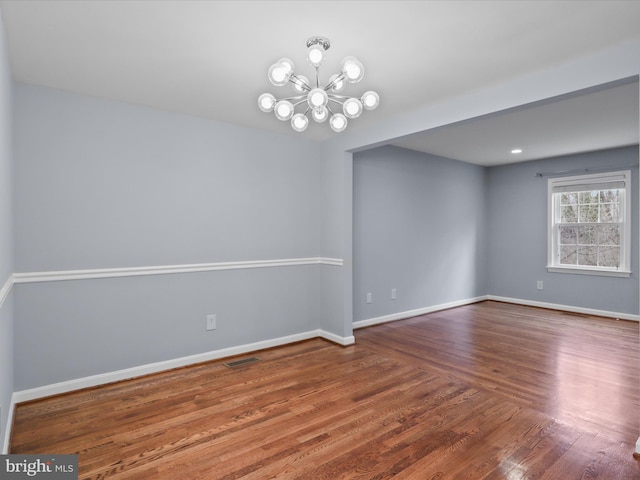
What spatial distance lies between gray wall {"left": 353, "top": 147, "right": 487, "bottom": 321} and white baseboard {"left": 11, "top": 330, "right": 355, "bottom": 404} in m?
0.71

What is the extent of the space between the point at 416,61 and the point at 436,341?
117 inches

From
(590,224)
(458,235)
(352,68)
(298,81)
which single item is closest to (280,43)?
(298,81)

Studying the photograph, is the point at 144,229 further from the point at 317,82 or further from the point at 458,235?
the point at 458,235

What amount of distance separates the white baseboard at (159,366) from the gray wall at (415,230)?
709mm

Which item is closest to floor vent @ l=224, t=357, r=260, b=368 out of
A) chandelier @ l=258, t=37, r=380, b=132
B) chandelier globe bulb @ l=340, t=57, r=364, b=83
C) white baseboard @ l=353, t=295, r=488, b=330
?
white baseboard @ l=353, t=295, r=488, b=330

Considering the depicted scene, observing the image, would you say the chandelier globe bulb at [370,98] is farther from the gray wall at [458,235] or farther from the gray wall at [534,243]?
the gray wall at [534,243]

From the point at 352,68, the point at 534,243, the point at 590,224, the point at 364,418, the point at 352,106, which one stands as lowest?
the point at 364,418

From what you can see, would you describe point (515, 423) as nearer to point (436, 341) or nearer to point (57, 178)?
point (436, 341)

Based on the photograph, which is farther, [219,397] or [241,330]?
[241,330]

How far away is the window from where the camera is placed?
5.24 meters

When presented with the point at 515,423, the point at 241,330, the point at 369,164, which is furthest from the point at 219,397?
the point at 369,164

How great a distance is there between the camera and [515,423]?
2387 millimetres

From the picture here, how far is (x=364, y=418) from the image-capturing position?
245cm

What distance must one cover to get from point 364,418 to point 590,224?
5055mm
